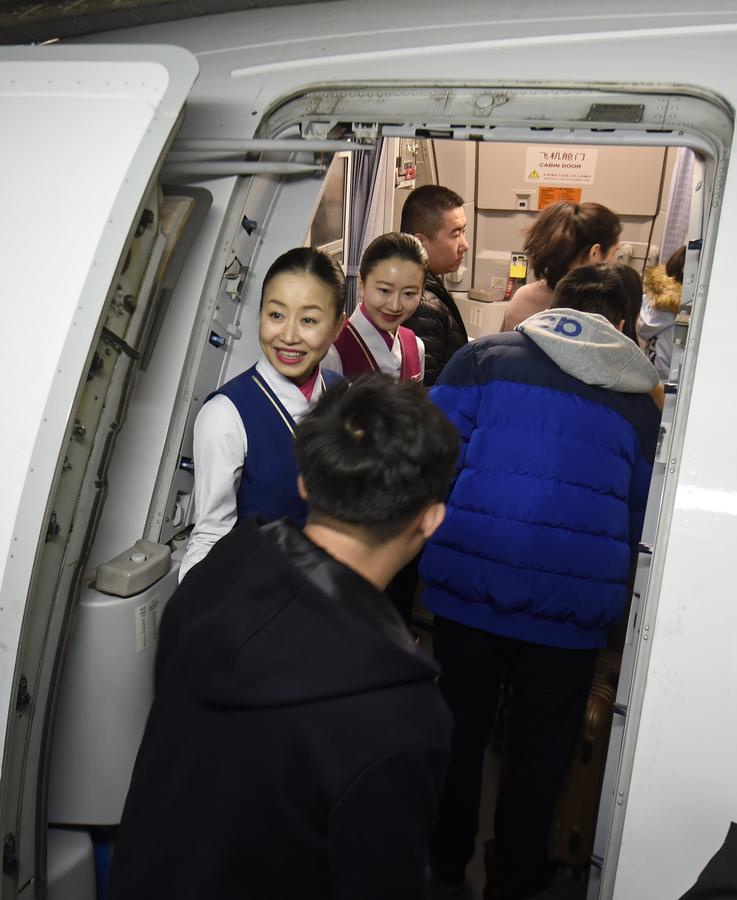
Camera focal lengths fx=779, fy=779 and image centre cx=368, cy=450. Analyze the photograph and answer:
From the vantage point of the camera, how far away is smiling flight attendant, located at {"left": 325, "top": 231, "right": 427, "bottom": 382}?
2746 mm

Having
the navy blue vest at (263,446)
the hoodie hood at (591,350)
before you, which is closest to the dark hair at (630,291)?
the hoodie hood at (591,350)

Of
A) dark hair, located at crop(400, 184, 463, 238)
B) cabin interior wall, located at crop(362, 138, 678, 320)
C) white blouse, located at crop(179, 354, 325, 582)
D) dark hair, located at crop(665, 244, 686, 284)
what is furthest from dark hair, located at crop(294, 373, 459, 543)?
cabin interior wall, located at crop(362, 138, 678, 320)

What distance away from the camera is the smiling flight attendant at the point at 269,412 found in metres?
1.94

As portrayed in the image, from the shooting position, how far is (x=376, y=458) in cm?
117

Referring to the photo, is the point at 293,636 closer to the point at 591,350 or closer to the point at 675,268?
the point at 591,350

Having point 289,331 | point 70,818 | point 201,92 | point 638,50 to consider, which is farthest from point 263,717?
point 201,92

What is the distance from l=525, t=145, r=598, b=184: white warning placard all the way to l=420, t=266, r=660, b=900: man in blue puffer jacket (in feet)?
11.3

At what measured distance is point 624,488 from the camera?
2074 mm

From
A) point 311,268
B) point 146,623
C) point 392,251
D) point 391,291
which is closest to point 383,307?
point 391,291

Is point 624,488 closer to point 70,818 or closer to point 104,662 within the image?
point 104,662

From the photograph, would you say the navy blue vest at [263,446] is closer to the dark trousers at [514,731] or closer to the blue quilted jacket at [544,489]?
the blue quilted jacket at [544,489]

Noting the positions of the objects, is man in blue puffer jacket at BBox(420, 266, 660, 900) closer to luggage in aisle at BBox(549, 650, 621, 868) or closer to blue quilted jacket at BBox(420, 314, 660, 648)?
blue quilted jacket at BBox(420, 314, 660, 648)

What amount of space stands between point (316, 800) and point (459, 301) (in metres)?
5.04

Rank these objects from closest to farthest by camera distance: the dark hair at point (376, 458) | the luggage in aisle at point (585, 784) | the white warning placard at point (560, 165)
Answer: the dark hair at point (376, 458) → the luggage in aisle at point (585, 784) → the white warning placard at point (560, 165)
